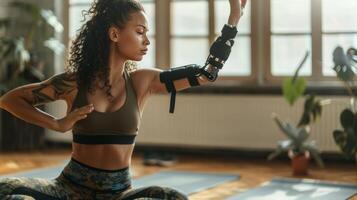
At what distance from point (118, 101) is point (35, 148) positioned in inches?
154

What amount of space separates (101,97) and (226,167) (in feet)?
9.17

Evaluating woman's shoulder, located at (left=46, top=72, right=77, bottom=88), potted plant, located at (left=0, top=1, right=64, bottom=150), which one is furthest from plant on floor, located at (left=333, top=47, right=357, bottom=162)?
potted plant, located at (left=0, top=1, right=64, bottom=150)

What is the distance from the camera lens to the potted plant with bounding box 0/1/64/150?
5133 mm

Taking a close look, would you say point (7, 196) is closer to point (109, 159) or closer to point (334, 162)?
point (109, 159)

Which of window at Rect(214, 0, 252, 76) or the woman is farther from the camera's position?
window at Rect(214, 0, 252, 76)

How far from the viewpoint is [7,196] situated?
1.59 meters

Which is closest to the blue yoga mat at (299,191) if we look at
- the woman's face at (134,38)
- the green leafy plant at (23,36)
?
the woman's face at (134,38)

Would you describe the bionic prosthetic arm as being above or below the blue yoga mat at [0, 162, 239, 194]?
above

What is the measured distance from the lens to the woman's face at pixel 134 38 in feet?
6.09

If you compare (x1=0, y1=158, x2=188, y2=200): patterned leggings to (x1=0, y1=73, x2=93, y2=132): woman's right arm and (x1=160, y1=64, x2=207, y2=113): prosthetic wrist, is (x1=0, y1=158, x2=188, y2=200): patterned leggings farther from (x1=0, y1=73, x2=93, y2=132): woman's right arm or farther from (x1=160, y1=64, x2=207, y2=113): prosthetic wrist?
(x1=160, y1=64, x2=207, y2=113): prosthetic wrist

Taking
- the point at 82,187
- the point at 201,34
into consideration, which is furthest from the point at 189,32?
the point at 82,187

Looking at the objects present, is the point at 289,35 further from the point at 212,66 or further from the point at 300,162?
the point at 212,66

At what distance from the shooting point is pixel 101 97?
1.84 meters

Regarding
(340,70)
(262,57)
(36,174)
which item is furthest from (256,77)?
(36,174)
